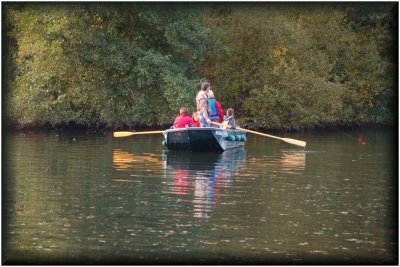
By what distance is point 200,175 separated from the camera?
65.7 ft

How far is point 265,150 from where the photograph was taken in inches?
1107

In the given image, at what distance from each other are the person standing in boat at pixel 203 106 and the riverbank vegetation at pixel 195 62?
671cm

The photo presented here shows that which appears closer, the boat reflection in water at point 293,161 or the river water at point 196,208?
the river water at point 196,208

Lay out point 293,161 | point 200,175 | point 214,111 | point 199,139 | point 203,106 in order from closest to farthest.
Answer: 1. point 200,175
2. point 293,161
3. point 199,139
4. point 203,106
5. point 214,111

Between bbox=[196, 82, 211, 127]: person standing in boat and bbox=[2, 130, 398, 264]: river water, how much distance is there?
3.00 feet

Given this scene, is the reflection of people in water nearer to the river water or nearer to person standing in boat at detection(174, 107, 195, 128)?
the river water

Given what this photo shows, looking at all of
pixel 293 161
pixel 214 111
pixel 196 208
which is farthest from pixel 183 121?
pixel 196 208

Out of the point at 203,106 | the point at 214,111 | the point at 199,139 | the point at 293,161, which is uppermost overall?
the point at 203,106

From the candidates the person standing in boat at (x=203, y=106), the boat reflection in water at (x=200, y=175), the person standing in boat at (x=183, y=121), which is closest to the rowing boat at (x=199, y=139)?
the boat reflection in water at (x=200, y=175)

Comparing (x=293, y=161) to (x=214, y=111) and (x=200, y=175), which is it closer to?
(x=214, y=111)

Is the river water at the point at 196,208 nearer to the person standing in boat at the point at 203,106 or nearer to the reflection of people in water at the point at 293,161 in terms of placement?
the reflection of people in water at the point at 293,161

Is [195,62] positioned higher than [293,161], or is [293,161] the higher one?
[195,62]

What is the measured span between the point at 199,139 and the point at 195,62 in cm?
1294

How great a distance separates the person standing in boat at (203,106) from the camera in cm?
2580
